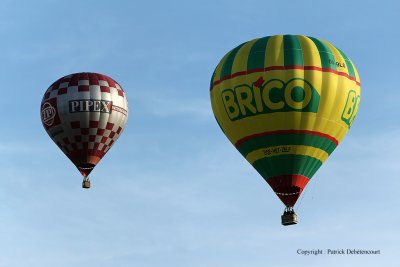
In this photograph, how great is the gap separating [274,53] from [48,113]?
43.0 ft

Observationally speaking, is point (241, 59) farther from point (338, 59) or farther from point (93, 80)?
point (93, 80)

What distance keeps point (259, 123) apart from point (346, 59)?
172 inches

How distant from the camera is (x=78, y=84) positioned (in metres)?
51.4

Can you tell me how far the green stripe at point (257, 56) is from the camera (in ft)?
140

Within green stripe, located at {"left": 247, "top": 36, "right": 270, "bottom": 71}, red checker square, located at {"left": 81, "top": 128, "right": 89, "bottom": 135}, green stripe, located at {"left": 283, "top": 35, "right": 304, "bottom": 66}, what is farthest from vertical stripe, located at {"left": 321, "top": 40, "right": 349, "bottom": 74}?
red checker square, located at {"left": 81, "top": 128, "right": 89, "bottom": 135}

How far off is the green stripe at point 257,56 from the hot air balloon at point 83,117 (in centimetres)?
1048

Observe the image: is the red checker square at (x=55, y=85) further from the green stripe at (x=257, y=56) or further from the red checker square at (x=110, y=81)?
the green stripe at (x=257, y=56)

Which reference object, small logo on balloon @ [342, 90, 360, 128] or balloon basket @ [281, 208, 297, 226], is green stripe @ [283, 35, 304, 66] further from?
balloon basket @ [281, 208, 297, 226]

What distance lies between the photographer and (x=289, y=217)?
139 feet

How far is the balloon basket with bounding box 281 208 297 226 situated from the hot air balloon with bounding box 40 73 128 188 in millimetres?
Result: 12057

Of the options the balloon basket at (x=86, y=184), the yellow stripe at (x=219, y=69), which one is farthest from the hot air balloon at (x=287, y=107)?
the balloon basket at (x=86, y=184)

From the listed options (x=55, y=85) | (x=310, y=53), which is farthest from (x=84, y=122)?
(x=310, y=53)

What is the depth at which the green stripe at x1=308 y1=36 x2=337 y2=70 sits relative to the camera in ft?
140

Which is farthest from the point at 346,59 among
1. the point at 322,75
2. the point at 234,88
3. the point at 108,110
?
the point at 108,110
